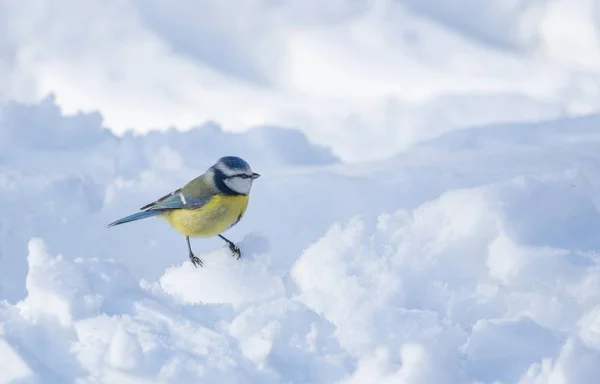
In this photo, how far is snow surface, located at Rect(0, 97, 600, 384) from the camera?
2.58 meters

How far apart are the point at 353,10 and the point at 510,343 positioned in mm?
6033

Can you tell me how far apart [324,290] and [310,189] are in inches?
80.0

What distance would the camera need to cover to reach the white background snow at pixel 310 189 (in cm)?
267

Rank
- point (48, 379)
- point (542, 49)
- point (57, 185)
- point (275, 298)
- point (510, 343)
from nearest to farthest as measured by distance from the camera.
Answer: point (48, 379), point (510, 343), point (275, 298), point (57, 185), point (542, 49)

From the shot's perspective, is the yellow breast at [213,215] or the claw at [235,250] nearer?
the claw at [235,250]

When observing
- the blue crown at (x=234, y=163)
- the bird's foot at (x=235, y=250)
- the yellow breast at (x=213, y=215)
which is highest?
the blue crown at (x=234, y=163)

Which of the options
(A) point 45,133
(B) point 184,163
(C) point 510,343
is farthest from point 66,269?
(A) point 45,133

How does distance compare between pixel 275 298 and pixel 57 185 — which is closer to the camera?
pixel 275 298

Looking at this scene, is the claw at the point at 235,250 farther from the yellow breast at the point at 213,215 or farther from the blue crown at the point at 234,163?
the blue crown at the point at 234,163

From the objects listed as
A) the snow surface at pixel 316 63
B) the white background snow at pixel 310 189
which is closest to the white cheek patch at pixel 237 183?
the white background snow at pixel 310 189

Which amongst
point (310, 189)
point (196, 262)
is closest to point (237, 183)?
point (196, 262)

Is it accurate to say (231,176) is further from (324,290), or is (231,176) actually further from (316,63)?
(316,63)

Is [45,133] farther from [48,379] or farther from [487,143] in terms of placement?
[48,379]

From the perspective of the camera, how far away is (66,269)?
9.38ft
